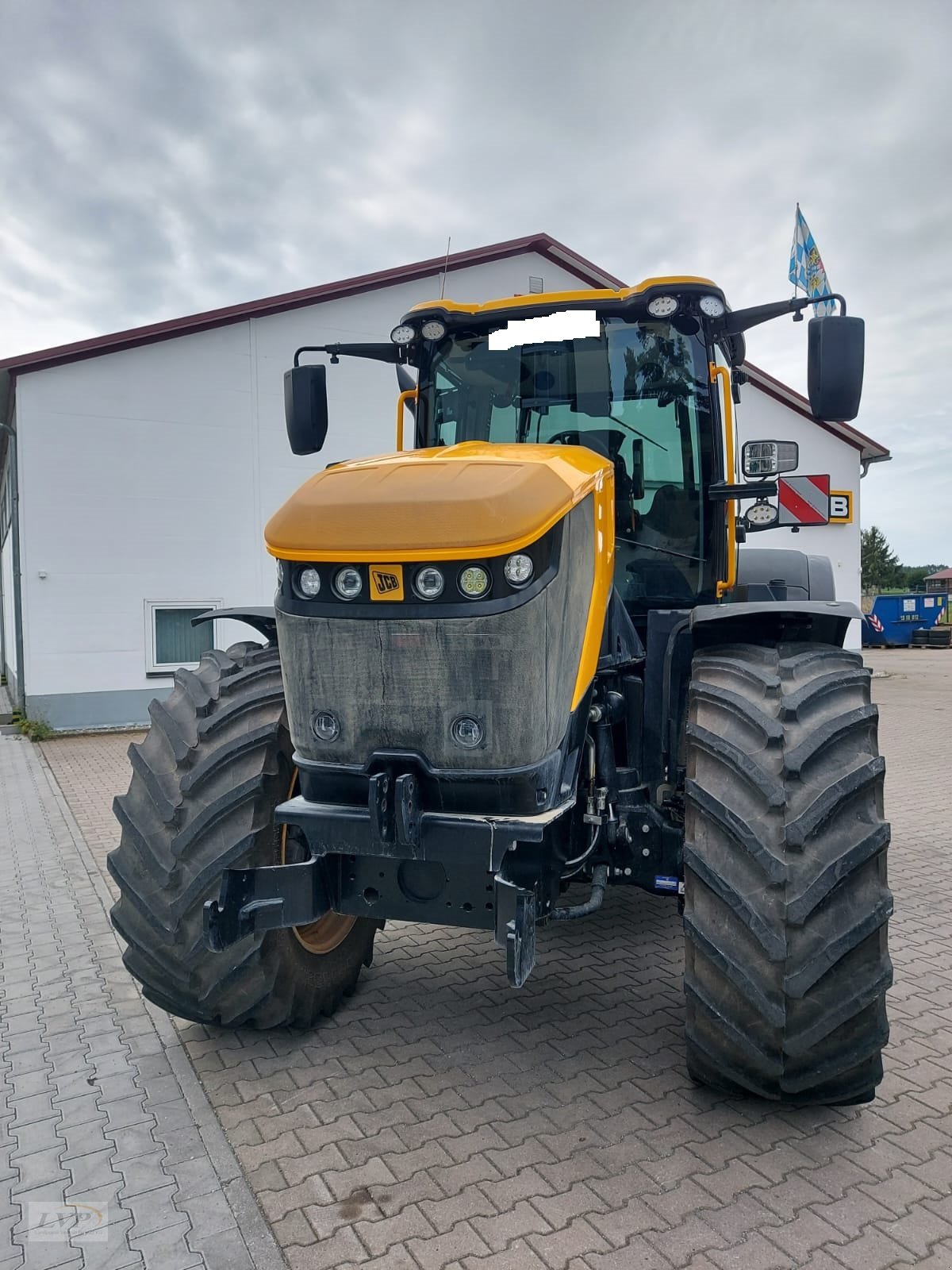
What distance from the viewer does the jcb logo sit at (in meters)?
2.67

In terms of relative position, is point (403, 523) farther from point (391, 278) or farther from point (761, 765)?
point (391, 278)

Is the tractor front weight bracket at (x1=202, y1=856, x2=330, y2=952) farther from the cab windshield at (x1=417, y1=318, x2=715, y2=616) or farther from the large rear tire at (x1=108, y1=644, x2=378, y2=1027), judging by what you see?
the cab windshield at (x1=417, y1=318, x2=715, y2=616)

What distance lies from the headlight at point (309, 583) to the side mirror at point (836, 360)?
6.54ft

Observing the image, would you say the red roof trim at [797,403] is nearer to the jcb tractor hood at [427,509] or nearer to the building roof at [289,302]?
the building roof at [289,302]

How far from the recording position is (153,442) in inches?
474

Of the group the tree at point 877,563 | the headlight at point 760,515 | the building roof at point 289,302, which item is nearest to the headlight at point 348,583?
the headlight at point 760,515

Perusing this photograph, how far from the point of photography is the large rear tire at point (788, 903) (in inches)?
105

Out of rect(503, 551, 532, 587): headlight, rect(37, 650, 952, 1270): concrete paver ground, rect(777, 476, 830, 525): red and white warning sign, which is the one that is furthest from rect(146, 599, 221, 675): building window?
rect(503, 551, 532, 587): headlight

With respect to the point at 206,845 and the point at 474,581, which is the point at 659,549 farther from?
the point at 206,845

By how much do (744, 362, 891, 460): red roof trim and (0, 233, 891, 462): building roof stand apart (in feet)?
10.9

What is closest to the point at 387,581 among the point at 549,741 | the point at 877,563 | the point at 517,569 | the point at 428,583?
the point at 428,583

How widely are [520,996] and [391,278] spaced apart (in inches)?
451

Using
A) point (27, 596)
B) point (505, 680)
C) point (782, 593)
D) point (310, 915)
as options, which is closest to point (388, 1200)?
point (310, 915)

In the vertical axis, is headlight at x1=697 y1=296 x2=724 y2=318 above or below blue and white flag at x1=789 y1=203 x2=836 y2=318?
below
